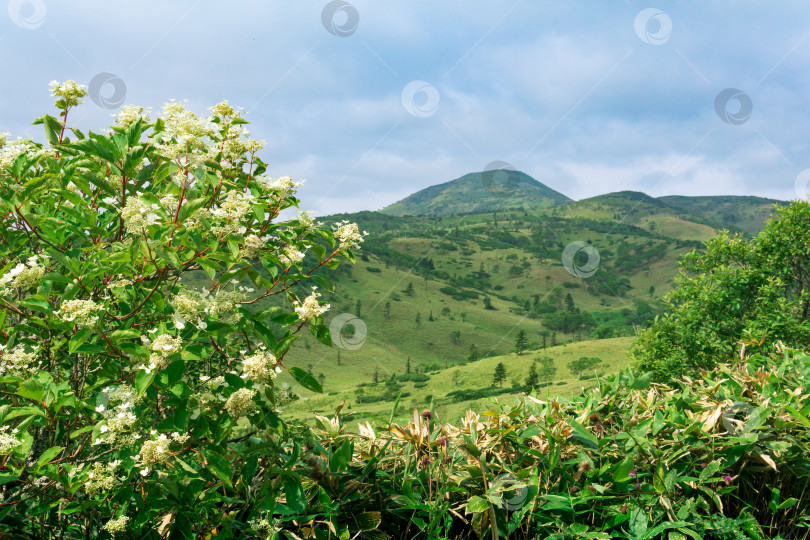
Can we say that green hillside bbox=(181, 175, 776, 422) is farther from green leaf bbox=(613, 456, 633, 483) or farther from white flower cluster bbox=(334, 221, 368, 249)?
white flower cluster bbox=(334, 221, 368, 249)

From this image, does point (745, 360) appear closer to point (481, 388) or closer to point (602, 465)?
point (602, 465)

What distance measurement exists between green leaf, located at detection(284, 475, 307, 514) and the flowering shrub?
0.03 ft

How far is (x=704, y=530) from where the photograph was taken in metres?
2.32

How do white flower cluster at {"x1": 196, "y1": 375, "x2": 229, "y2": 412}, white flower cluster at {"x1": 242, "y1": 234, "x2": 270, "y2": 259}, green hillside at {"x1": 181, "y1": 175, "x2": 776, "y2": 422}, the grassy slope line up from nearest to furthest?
1. white flower cluster at {"x1": 196, "y1": 375, "x2": 229, "y2": 412}
2. white flower cluster at {"x1": 242, "y1": 234, "x2": 270, "y2": 259}
3. the grassy slope
4. green hillside at {"x1": 181, "y1": 175, "x2": 776, "y2": 422}

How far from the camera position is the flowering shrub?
2.04 meters

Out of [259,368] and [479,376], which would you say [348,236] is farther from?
[479,376]

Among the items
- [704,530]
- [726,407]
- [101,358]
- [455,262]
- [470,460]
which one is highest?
[455,262]

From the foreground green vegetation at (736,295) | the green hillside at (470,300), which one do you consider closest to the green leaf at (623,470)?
the foreground green vegetation at (736,295)

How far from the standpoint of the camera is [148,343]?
6.81ft

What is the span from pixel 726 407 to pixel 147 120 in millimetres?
4104

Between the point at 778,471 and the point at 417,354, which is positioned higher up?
the point at 778,471

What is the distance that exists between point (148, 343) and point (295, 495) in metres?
1.00

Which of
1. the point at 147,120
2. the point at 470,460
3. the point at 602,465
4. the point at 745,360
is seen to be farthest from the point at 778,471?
the point at 147,120

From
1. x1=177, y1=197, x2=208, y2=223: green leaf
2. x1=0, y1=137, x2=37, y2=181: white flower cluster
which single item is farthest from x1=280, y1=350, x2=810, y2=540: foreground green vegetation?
x1=0, y1=137, x2=37, y2=181: white flower cluster
